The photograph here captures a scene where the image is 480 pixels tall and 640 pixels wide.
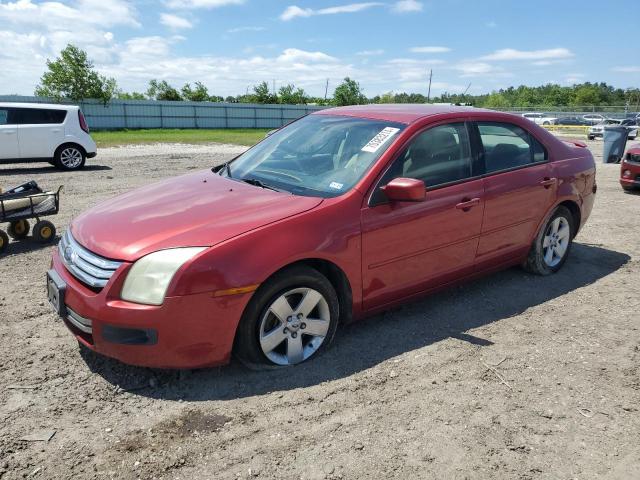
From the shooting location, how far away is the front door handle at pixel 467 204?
4.22m

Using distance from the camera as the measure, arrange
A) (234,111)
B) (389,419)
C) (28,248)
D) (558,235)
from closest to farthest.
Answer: (389,419)
(558,235)
(28,248)
(234,111)

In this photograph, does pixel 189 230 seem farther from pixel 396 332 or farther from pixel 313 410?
pixel 396 332

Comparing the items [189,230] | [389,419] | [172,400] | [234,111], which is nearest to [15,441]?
[172,400]

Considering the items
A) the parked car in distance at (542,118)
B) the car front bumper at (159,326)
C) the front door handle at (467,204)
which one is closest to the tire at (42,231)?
the car front bumper at (159,326)

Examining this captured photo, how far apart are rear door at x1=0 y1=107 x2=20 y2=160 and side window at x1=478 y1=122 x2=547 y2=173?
1231cm

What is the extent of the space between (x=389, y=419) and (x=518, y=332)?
1654 millimetres

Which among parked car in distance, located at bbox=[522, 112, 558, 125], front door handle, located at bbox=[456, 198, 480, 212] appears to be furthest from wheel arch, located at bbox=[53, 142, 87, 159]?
parked car in distance, located at bbox=[522, 112, 558, 125]

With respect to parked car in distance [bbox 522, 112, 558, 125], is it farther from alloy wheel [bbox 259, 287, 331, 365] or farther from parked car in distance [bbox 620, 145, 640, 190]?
alloy wheel [bbox 259, 287, 331, 365]

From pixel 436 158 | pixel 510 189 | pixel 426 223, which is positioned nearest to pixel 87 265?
pixel 426 223

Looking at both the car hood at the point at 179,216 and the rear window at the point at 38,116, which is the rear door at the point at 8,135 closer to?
the rear window at the point at 38,116

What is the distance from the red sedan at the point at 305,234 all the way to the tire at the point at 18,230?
321 centimetres

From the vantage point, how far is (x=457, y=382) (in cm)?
340

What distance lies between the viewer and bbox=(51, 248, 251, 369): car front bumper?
299 centimetres

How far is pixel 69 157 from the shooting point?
538 inches
